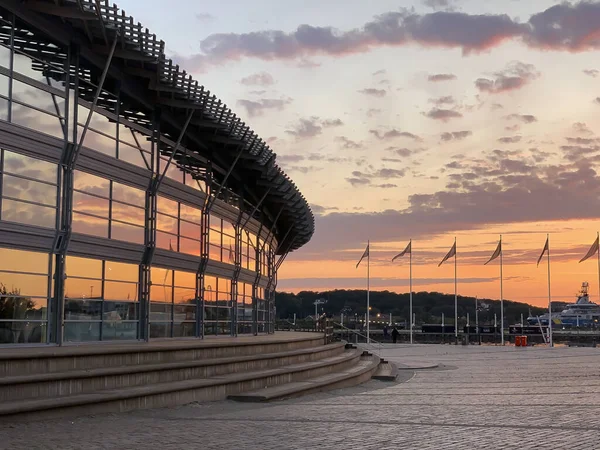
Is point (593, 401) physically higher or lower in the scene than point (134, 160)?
lower

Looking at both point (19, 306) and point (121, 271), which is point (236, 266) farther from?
point (19, 306)

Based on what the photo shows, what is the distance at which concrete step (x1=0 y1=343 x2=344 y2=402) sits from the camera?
14.6 metres

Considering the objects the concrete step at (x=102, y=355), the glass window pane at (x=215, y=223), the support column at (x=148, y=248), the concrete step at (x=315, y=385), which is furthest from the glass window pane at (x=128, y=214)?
the concrete step at (x=315, y=385)

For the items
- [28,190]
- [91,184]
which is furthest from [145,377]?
[91,184]

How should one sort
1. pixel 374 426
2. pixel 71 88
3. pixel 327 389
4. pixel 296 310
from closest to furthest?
pixel 374 426, pixel 71 88, pixel 327 389, pixel 296 310

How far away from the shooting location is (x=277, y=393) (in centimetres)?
1961

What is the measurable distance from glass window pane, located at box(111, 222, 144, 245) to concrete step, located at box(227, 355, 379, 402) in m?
6.81

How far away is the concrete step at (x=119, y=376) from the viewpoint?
14.6m

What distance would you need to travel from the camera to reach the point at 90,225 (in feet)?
74.8

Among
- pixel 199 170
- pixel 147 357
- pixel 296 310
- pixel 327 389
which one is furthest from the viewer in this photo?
pixel 296 310

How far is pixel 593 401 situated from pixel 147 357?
1092 cm

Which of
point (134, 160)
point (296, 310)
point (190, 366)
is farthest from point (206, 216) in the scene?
point (296, 310)

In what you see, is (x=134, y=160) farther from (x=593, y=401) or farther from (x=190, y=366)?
(x=593, y=401)

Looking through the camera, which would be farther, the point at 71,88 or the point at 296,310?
the point at 296,310
